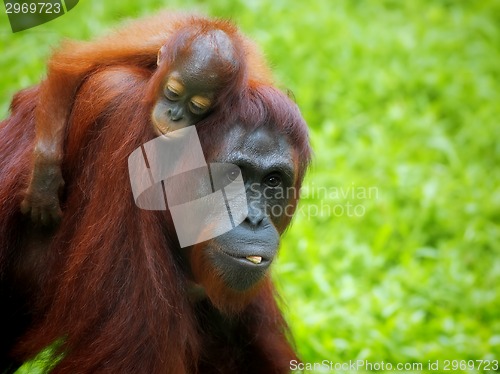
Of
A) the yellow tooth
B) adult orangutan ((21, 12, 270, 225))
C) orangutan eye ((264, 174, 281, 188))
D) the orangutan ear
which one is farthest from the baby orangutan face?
the yellow tooth

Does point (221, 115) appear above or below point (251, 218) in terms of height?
above

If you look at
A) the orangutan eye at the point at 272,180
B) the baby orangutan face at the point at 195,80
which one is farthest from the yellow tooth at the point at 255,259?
the baby orangutan face at the point at 195,80

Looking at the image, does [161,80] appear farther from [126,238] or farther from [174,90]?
[126,238]

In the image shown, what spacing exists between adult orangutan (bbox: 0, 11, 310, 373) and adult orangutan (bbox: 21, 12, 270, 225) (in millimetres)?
63

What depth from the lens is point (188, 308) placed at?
390 centimetres

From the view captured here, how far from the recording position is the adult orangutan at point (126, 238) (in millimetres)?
3715

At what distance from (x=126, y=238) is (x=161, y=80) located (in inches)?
31.3

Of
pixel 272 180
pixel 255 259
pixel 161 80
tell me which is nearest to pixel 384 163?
pixel 272 180

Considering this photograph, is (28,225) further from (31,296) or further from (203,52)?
(203,52)

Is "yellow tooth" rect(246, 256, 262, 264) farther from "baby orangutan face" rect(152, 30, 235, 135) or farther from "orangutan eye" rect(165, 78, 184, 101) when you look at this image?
"orangutan eye" rect(165, 78, 184, 101)

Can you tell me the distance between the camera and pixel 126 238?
12.3ft

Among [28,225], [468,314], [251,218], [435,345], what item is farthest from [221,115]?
[468,314]

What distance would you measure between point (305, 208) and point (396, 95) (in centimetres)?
212

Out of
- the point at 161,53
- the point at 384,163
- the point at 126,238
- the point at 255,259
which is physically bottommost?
the point at 384,163
